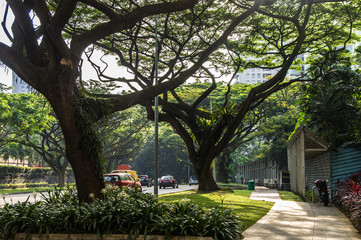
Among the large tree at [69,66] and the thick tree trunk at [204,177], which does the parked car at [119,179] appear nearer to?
the thick tree trunk at [204,177]

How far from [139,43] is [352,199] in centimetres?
1401

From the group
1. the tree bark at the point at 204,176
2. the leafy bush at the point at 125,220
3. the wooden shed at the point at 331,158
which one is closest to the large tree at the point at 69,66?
the leafy bush at the point at 125,220

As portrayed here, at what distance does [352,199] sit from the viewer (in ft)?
35.8

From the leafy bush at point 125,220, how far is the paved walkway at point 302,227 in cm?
110

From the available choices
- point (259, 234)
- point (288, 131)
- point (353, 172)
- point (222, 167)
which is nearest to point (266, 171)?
point (222, 167)

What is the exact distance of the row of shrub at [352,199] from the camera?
945 centimetres

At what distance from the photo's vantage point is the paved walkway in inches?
346

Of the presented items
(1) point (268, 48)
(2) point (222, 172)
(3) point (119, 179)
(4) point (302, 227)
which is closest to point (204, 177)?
Answer: (3) point (119, 179)

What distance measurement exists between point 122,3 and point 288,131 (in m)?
25.7

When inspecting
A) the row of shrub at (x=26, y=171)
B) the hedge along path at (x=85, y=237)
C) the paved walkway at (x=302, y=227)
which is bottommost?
the paved walkway at (x=302, y=227)

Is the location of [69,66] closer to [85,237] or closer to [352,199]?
[85,237]

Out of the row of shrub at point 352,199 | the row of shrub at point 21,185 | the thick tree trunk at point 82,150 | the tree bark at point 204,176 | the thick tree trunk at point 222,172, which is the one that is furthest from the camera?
the thick tree trunk at point 222,172

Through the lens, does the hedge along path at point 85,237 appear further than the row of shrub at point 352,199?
No

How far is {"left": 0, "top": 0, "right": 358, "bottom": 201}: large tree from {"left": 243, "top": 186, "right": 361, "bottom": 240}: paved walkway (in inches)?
164
